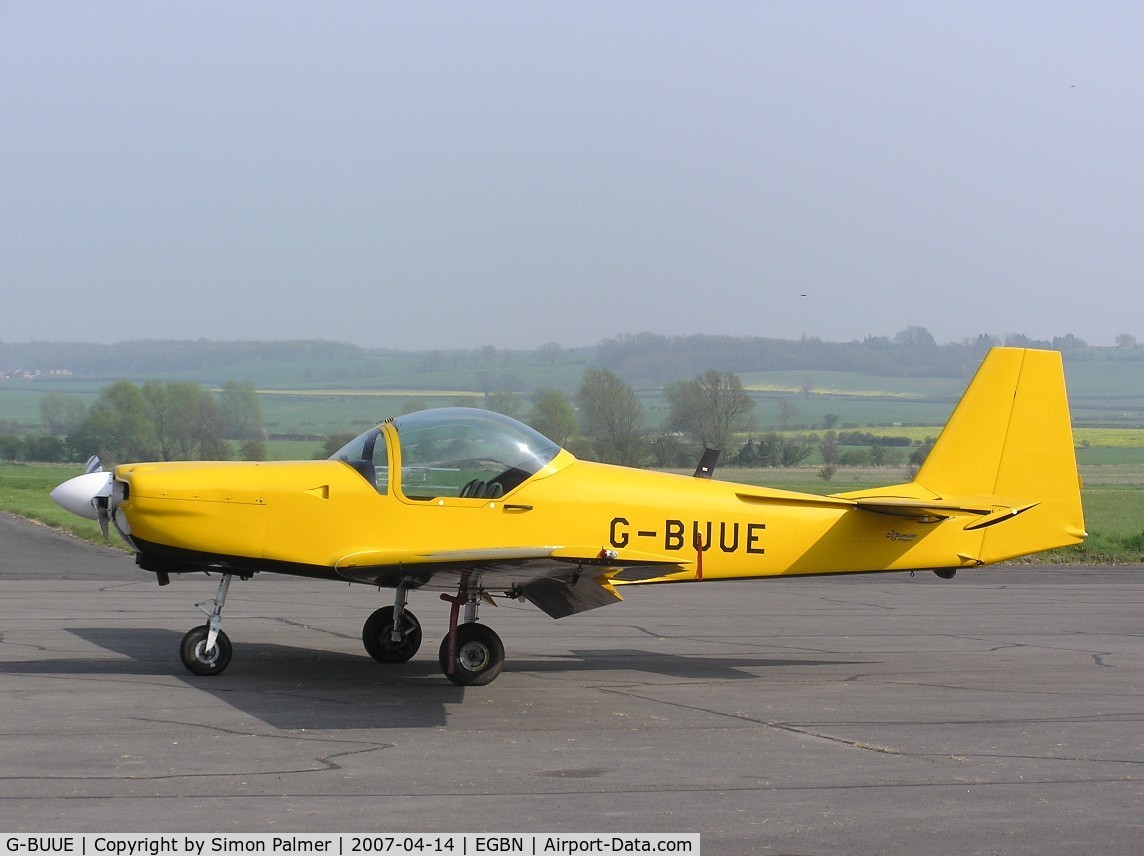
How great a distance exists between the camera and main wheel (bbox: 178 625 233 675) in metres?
9.41

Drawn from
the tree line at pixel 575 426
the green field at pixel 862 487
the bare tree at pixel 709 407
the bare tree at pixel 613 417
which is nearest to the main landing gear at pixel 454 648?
the green field at pixel 862 487

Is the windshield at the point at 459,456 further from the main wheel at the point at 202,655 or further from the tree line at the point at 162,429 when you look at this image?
the tree line at the point at 162,429

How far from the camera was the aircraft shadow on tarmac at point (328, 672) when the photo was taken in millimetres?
8312

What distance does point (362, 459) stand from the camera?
961cm

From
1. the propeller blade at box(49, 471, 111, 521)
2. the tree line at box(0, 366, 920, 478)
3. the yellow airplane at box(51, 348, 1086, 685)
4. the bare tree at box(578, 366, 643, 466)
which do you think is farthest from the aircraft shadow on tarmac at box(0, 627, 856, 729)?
the bare tree at box(578, 366, 643, 466)

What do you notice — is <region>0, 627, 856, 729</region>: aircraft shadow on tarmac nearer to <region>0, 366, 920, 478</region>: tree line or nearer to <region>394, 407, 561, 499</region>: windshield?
<region>394, 407, 561, 499</region>: windshield

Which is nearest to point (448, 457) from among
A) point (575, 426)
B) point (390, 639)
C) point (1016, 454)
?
point (390, 639)

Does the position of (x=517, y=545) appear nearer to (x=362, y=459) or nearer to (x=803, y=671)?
(x=362, y=459)

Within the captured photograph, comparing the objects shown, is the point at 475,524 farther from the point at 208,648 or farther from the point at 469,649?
the point at 208,648

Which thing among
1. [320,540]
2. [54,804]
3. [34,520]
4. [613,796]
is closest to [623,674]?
[320,540]

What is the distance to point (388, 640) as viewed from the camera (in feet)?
34.0

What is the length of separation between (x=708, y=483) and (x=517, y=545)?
1.88 metres
